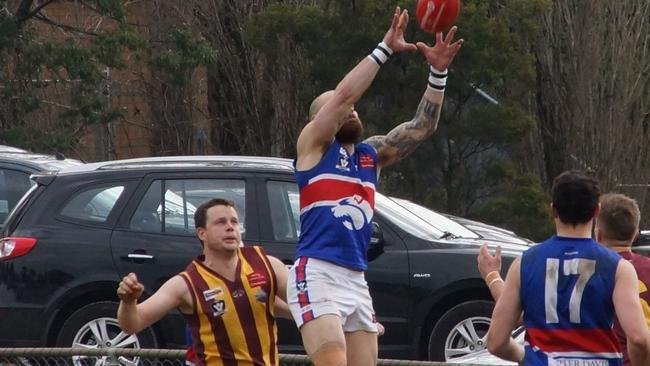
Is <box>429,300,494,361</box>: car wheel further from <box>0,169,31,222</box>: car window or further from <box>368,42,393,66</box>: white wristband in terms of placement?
<box>0,169,31,222</box>: car window

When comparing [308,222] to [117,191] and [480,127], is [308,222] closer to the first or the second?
[117,191]

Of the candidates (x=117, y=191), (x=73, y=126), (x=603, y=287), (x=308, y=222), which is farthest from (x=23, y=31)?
(x=603, y=287)

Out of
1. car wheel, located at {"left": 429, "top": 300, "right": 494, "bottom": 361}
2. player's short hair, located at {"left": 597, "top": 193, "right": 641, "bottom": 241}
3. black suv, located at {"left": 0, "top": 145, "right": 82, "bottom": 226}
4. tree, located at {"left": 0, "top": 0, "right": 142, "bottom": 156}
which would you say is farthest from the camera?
tree, located at {"left": 0, "top": 0, "right": 142, "bottom": 156}

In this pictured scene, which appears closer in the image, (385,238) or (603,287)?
(603,287)

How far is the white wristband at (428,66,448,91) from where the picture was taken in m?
6.72

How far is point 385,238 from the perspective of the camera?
414 inches

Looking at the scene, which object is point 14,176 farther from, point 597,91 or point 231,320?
point 597,91

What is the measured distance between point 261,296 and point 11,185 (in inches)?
268

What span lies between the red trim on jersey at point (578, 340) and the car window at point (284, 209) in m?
5.43

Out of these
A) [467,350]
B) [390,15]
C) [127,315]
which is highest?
[390,15]

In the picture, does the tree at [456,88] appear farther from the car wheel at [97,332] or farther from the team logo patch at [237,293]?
the team logo patch at [237,293]

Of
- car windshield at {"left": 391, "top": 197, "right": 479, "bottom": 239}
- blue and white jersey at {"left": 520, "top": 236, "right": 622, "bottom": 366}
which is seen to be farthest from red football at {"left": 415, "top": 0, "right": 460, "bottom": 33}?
car windshield at {"left": 391, "top": 197, "right": 479, "bottom": 239}

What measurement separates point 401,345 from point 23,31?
42.0 feet

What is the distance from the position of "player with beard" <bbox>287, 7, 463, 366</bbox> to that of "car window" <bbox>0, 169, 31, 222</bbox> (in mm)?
6588
